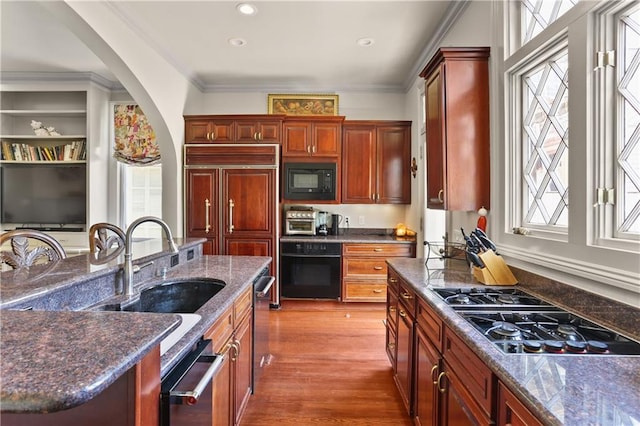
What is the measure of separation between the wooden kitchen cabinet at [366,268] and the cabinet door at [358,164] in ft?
2.11

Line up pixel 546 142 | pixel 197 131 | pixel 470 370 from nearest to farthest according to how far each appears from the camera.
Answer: pixel 470 370, pixel 546 142, pixel 197 131

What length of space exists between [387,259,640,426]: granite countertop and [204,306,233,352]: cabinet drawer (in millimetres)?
926

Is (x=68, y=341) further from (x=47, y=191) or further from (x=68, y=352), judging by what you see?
(x=47, y=191)

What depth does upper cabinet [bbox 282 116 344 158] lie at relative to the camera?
13.3ft

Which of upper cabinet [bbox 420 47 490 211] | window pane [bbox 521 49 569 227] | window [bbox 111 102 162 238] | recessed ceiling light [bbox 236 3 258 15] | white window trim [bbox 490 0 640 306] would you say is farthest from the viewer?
window [bbox 111 102 162 238]

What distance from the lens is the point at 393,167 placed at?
13.8 feet

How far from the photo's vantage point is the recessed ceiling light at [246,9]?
104 inches

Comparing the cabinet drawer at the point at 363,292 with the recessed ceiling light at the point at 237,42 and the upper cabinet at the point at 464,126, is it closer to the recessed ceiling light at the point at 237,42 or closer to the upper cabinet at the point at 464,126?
the upper cabinet at the point at 464,126

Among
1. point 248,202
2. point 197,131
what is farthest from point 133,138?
point 248,202

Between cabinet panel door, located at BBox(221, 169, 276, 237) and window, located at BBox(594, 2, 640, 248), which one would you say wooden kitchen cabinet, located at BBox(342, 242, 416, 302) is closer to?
cabinet panel door, located at BBox(221, 169, 276, 237)

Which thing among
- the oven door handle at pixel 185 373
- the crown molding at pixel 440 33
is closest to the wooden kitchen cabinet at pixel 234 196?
the crown molding at pixel 440 33

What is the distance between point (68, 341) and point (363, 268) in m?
3.48

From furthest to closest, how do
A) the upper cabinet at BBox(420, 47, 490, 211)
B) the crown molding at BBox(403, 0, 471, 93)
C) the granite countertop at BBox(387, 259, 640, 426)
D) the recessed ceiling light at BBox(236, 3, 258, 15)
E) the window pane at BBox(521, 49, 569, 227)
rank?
1. the recessed ceiling light at BBox(236, 3, 258, 15)
2. the crown molding at BBox(403, 0, 471, 93)
3. the upper cabinet at BBox(420, 47, 490, 211)
4. the window pane at BBox(521, 49, 569, 227)
5. the granite countertop at BBox(387, 259, 640, 426)

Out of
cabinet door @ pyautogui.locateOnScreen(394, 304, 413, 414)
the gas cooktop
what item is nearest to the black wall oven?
cabinet door @ pyautogui.locateOnScreen(394, 304, 413, 414)
